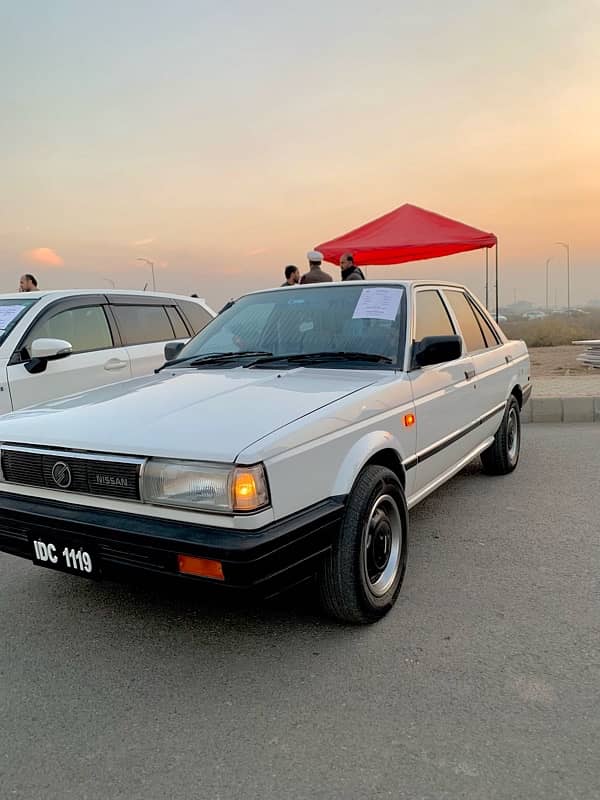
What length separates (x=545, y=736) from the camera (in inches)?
81.7

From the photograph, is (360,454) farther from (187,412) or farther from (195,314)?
(195,314)

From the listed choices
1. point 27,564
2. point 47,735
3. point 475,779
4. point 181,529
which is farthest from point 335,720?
point 27,564

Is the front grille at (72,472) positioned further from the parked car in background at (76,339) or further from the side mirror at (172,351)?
the parked car in background at (76,339)

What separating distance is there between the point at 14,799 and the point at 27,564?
1.98 metres

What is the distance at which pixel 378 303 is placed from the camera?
3.65 meters

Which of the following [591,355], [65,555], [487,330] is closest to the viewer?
[65,555]

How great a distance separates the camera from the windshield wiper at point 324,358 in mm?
3393

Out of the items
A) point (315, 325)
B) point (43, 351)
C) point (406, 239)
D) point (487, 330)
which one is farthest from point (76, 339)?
point (406, 239)

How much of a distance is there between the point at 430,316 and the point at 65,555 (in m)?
2.51

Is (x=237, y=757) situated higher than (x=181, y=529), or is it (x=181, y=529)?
(x=181, y=529)

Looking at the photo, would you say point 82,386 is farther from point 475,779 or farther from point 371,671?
point 475,779

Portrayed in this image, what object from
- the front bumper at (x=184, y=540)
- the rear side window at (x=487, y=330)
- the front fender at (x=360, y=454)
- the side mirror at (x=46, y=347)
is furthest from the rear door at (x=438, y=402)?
the side mirror at (x=46, y=347)

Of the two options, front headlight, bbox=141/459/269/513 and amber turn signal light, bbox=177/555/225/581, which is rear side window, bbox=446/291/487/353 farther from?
amber turn signal light, bbox=177/555/225/581

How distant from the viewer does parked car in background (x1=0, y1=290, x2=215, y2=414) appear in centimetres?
479
